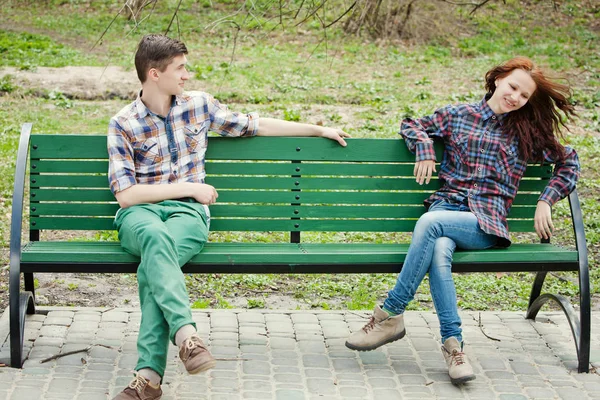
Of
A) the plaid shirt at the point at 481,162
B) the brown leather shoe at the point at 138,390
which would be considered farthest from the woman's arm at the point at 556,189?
the brown leather shoe at the point at 138,390

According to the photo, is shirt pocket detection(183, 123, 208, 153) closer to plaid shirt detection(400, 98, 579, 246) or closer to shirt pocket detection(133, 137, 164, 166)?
shirt pocket detection(133, 137, 164, 166)

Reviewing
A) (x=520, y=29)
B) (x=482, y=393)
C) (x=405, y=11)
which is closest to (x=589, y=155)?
(x=482, y=393)

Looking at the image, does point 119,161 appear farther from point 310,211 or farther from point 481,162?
point 481,162

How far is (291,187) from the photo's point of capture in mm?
4941

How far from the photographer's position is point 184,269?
4.24 m

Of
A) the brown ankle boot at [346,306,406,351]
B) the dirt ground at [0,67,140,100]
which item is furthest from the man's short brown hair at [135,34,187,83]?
the dirt ground at [0,67,140,100]

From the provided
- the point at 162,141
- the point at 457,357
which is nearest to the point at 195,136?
the point at 162,141

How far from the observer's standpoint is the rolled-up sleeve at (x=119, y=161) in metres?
4.30

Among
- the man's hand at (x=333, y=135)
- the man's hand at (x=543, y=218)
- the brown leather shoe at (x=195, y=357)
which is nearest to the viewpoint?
the brown leather shoe at (x=195, y=357)

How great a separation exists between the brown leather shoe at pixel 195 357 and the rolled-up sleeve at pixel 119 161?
1.00 metres

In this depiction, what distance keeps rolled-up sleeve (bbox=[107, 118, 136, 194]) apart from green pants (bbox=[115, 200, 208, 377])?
0.44 ft

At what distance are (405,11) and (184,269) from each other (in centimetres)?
1241

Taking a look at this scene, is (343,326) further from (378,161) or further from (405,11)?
(405,11)

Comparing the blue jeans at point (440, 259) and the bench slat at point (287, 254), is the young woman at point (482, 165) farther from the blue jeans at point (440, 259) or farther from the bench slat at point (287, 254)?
the bench slat at point (287, 254)
